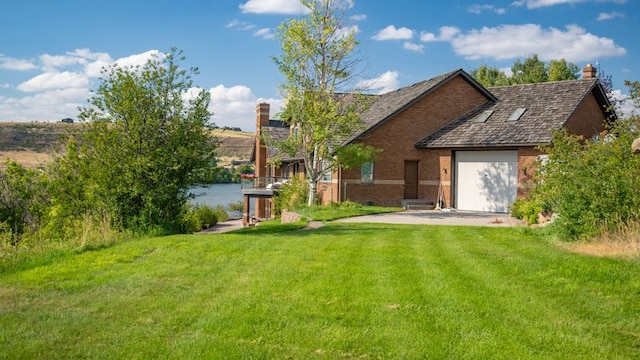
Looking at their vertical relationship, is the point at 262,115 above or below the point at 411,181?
above

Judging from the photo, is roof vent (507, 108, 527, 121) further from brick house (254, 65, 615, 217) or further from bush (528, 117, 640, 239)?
bush (528, 117, 640, 239)

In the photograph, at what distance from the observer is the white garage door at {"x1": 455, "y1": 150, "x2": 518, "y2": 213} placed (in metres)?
26.0

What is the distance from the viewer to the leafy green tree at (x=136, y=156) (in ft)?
49.2

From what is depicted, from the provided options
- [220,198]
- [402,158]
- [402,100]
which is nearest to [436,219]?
[402,158]

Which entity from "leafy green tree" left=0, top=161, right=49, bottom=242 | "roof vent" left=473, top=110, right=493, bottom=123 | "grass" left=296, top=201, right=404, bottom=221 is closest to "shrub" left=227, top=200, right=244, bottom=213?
"grass" left=296, top=201, right=404, bottom=221

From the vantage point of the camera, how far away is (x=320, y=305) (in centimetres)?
754

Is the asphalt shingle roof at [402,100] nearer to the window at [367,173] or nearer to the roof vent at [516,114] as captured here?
the window at [367,173]

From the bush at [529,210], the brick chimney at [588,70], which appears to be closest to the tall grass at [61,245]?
the bush at [529,210]

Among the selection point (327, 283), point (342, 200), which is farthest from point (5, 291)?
point (342, 200)

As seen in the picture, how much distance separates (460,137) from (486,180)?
8.08ft

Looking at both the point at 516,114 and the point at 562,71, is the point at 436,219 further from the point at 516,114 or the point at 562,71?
the point at 562,71

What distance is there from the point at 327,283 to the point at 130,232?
304 inches

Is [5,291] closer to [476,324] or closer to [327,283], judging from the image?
[327,283]

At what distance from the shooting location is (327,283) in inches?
344
